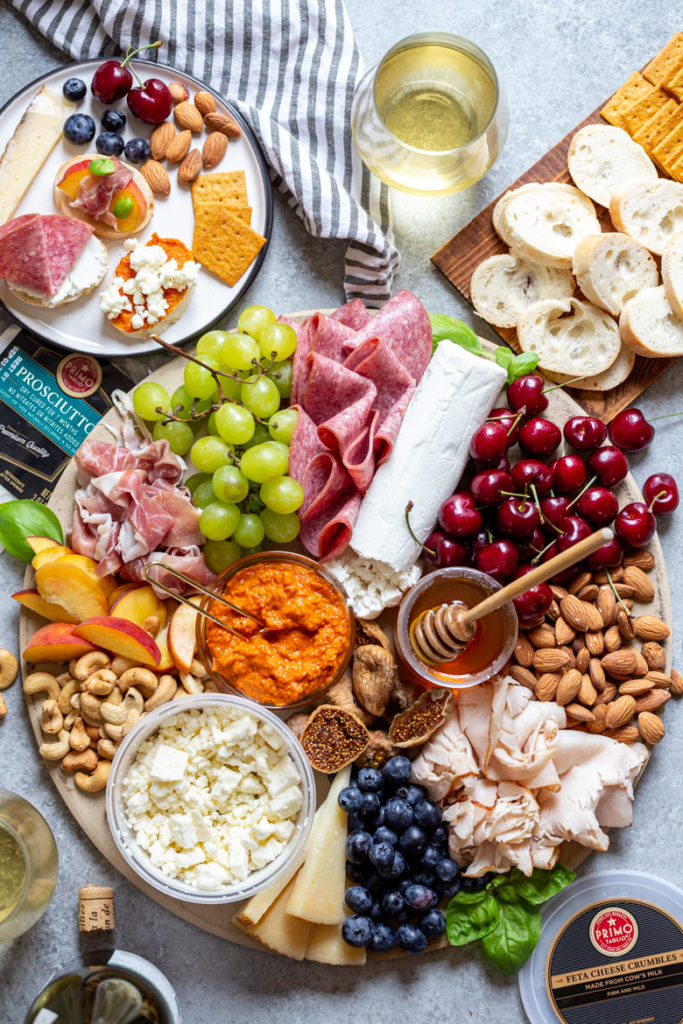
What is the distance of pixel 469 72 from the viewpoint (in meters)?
1.66

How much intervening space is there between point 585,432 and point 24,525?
1.07m

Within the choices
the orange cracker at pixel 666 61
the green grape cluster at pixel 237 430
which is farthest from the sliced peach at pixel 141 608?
the orange cracker at pixel 666 61

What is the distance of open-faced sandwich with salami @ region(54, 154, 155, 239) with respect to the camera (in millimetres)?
1631

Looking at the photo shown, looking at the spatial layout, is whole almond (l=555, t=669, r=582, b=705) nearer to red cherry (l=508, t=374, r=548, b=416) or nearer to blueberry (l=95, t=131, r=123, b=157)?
red cherry (l=508, t=374, r=548, b=416)

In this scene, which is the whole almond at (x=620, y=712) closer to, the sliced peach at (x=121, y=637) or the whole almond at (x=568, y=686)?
the whole almond at (x=568, y=686)

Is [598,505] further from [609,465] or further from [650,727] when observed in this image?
[650,727]

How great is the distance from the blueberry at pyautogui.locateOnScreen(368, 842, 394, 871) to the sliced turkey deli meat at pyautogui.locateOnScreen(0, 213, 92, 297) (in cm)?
120

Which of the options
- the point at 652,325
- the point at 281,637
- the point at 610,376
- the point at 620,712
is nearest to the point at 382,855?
the point at 281,637

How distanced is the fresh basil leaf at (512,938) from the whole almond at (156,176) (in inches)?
60.5

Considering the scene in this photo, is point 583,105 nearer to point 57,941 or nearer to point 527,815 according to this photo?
point 527,815

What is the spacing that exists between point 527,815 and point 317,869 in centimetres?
38

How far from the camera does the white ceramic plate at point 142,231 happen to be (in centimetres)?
168

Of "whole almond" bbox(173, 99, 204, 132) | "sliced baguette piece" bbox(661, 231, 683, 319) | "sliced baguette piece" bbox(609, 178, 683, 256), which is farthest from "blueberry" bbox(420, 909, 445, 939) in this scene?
"whole almond" bbox(173, 99, 204, 132)

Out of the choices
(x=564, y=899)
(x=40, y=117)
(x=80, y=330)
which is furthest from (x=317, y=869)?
(x=40, y=117)
